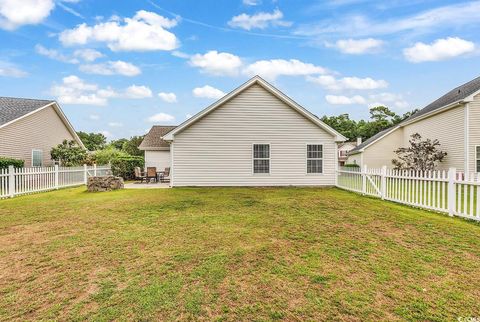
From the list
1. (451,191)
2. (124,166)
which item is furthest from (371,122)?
(451,191)

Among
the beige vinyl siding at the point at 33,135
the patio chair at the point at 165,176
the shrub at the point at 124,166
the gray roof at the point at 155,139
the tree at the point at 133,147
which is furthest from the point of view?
the tree at the point at 133,147

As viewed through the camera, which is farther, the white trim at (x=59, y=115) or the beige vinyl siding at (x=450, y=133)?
the white trim at (x=59, y=115)

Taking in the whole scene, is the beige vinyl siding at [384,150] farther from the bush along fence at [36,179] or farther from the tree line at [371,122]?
the tree line at [371,122]

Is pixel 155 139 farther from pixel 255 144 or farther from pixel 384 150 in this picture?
pixel 384 150

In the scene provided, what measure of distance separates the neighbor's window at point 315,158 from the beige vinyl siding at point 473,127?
8.03 metres

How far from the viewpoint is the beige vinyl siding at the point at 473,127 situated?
49.2 feet

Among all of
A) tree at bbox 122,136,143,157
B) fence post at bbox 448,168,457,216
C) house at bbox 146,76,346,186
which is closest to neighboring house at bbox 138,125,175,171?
house at bbox 146,76,346,186

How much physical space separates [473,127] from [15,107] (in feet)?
89.9

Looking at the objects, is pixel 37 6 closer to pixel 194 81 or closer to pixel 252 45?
pixel 194 81

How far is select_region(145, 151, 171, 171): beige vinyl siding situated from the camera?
24672mm

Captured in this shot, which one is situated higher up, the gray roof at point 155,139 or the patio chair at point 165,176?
the gray roof at point 155,139

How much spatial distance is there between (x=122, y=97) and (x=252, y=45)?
12141mm

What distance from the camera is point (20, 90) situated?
2564 cm

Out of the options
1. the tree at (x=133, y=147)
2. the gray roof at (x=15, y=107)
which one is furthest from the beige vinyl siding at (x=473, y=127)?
the tree at (x=133, y=147)
